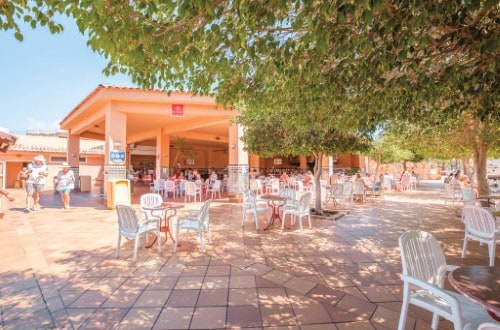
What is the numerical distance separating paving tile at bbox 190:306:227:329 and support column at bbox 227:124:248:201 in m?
7.48

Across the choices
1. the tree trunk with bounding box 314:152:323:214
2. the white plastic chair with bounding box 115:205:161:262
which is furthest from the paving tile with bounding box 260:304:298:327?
the tree trunk with bounding box 314:152:323:214

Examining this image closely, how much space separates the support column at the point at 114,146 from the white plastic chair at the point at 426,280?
8472 millimetres

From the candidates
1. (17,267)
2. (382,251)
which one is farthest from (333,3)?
(17,267)

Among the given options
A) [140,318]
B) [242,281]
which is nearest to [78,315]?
[140,318]

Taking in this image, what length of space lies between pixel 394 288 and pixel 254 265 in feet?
5.30

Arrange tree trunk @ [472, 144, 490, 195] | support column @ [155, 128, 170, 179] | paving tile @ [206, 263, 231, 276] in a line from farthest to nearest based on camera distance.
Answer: support column @ [155, 128, 170, 179]
tree trunk @ [472, 144, 490, 195]
paving tile @ [206, 263, 231, 276]

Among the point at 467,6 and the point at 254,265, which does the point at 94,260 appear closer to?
the point at 254,265

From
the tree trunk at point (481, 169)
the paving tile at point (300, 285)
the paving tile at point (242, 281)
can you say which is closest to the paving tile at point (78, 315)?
the paving tile at point (242, 281)

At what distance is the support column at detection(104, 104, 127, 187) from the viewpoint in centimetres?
848

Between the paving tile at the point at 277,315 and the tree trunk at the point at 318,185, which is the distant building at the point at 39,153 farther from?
the paving tile at the point at 277,315

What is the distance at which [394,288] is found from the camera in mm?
2828

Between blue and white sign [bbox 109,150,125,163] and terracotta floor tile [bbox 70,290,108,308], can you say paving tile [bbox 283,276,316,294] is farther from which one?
blue and white sign [bbox 109,150,125,163]

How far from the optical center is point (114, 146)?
28.1 ft

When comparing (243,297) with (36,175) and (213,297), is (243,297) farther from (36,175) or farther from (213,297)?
(36,175)
